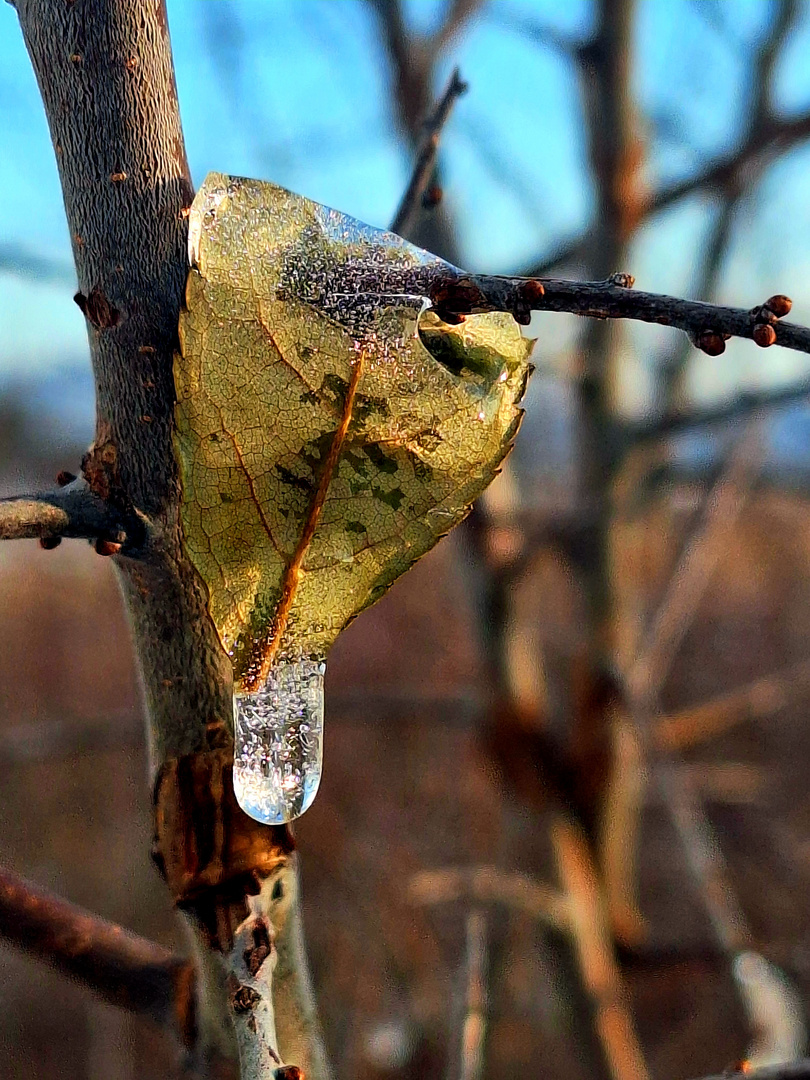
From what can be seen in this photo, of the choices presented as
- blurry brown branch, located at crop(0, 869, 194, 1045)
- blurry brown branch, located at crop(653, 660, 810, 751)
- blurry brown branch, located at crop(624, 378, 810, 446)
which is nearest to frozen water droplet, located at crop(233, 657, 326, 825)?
blurry brown branch, located at crop(0, 869, 194, 1045)

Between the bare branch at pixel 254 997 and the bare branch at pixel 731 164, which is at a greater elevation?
the bare branch at pixel 731 164

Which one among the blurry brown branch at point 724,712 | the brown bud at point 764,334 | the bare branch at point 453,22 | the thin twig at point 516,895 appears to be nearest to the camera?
the brown bud at point 764,334

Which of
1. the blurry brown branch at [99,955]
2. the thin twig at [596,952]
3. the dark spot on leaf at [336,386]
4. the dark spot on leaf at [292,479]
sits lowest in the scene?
the blurry brown branch at [99,955]

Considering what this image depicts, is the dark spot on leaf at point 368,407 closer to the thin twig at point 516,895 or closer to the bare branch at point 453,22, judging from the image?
the thin twig at point 516,895

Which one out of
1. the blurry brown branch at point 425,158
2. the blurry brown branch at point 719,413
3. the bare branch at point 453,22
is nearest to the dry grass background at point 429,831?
the blurry brown branch at point 719,413

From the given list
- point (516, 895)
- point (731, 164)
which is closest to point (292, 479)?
point (731, 164)

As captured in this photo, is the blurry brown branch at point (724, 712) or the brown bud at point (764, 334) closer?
the brown bud at point (764, 334)

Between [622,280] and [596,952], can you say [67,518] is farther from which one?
[596,952]
